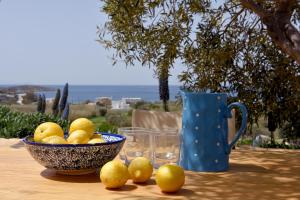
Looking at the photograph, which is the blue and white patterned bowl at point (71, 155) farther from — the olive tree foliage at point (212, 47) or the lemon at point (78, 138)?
the olive tree foliage at point (212, 47)

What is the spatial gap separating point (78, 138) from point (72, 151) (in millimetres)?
59

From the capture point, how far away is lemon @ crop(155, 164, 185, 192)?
104 cm

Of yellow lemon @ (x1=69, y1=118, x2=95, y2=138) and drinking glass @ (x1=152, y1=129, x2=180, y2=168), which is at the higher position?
yellow lemon @ (x1=69, y1=118, x2=95, y2=138)

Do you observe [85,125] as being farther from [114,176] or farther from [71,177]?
[114,176]

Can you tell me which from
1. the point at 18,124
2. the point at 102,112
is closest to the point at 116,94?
the point at 102,112

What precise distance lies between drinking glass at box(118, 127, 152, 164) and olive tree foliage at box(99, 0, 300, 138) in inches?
49.5

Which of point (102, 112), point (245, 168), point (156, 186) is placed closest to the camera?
point (156, 186)

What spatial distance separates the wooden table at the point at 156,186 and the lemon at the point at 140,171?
0.06 ft

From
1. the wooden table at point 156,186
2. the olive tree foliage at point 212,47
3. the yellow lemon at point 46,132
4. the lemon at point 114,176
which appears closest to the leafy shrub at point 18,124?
the olive tree foliage at point 212,47

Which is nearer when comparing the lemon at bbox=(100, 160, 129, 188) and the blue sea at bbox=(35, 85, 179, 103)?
the lemon at bbox=(100, 160, 129, 188)

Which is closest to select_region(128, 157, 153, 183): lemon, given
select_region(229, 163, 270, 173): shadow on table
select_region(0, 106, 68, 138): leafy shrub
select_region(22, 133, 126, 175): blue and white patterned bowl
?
select_region(22, 133, 126, 175): blue and white patterned bowl

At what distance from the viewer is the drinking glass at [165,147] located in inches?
49.5

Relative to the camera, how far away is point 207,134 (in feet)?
4.33

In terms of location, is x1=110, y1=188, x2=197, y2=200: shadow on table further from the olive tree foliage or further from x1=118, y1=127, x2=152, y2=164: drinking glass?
the olive tree foliage
